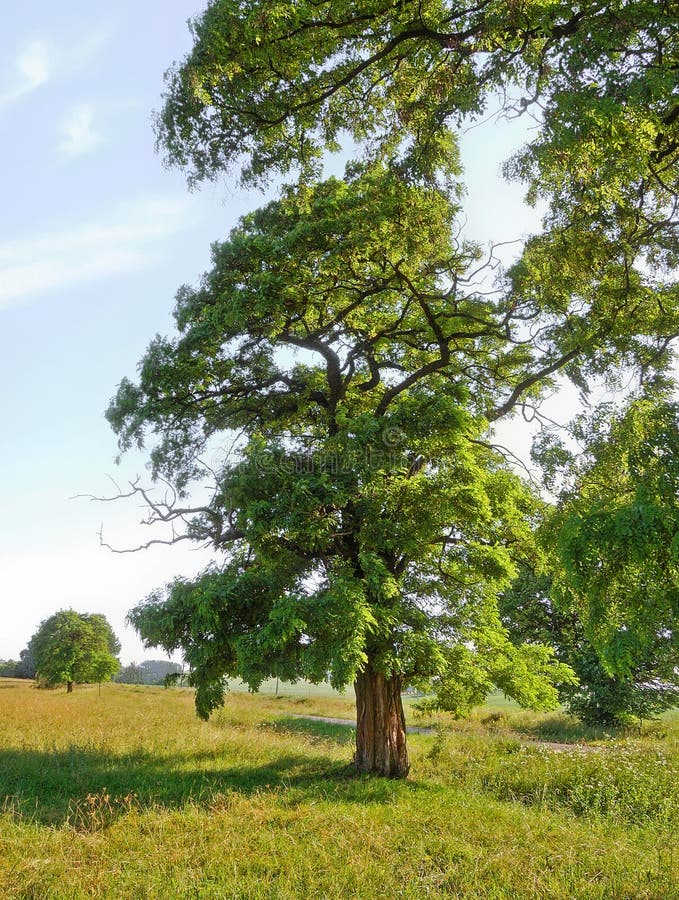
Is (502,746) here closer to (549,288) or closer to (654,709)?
(654,709)

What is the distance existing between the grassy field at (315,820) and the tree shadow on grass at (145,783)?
48mm

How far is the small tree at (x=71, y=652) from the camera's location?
3838 cm

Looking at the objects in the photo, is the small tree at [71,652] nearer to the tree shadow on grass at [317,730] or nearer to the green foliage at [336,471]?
the tree shadow on grass at [317,730]

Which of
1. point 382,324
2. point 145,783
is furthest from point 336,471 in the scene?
point 145,783

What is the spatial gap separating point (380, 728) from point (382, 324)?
10.3 meters

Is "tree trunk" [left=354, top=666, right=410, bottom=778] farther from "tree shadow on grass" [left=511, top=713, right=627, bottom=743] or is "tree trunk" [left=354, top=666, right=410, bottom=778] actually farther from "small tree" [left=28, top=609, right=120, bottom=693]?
"small tree" [left=28, top=609, right=120, bottom=693]

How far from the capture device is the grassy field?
6.22m

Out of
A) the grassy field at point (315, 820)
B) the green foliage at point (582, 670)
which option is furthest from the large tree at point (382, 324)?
the green foliage at point (582, 670)

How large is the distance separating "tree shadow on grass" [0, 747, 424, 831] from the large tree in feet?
5.12

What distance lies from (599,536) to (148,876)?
674 cm

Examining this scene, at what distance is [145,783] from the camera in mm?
10375

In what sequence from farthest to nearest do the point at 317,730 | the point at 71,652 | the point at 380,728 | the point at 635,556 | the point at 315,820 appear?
the point at 71,652 → the point at 317,730 → the point at 380,728 → the point at 315,820 → the point at 635,556

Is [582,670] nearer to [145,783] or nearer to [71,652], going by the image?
[145,783]

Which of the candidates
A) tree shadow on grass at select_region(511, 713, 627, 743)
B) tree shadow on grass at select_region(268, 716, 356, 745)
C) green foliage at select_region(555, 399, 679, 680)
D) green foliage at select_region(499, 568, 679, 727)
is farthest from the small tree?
green foliage at select_region(555, 399, 679, 680)
